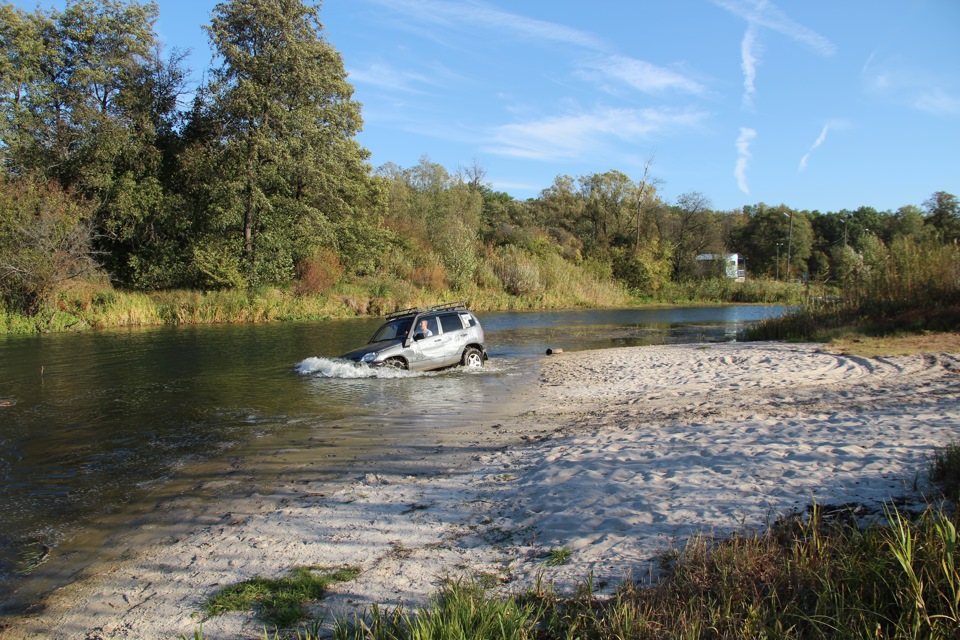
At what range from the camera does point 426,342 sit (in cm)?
1673

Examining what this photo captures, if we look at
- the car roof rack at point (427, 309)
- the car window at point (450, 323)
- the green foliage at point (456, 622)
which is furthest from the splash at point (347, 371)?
the green foliage at point (456, 622)

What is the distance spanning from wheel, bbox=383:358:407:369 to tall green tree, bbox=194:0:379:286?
26.8 meters

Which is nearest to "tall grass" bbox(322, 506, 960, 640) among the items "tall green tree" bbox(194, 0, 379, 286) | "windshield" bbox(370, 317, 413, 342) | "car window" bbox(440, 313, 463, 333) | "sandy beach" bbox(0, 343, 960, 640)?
"sandy beach" bbox(0, 343, 960, 640)

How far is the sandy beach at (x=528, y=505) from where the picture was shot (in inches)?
170

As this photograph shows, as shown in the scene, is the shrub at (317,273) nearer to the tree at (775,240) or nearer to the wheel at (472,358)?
the wheel at (472,358)

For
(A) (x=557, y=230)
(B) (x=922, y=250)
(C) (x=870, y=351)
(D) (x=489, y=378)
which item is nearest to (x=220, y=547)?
(D) (x=489, y=378)

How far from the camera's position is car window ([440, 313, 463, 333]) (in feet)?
57.1

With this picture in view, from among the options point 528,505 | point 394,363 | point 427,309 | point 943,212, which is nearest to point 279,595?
point 528,505

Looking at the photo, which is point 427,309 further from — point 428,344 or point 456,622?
point 456,622

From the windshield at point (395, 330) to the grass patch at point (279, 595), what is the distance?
12039 mm

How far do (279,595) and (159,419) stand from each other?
8378mm

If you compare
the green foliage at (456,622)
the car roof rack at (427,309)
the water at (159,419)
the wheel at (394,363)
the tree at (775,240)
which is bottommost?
the water at (159,419)

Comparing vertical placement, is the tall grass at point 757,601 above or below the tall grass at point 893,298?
below

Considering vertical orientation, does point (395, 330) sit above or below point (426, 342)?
above
